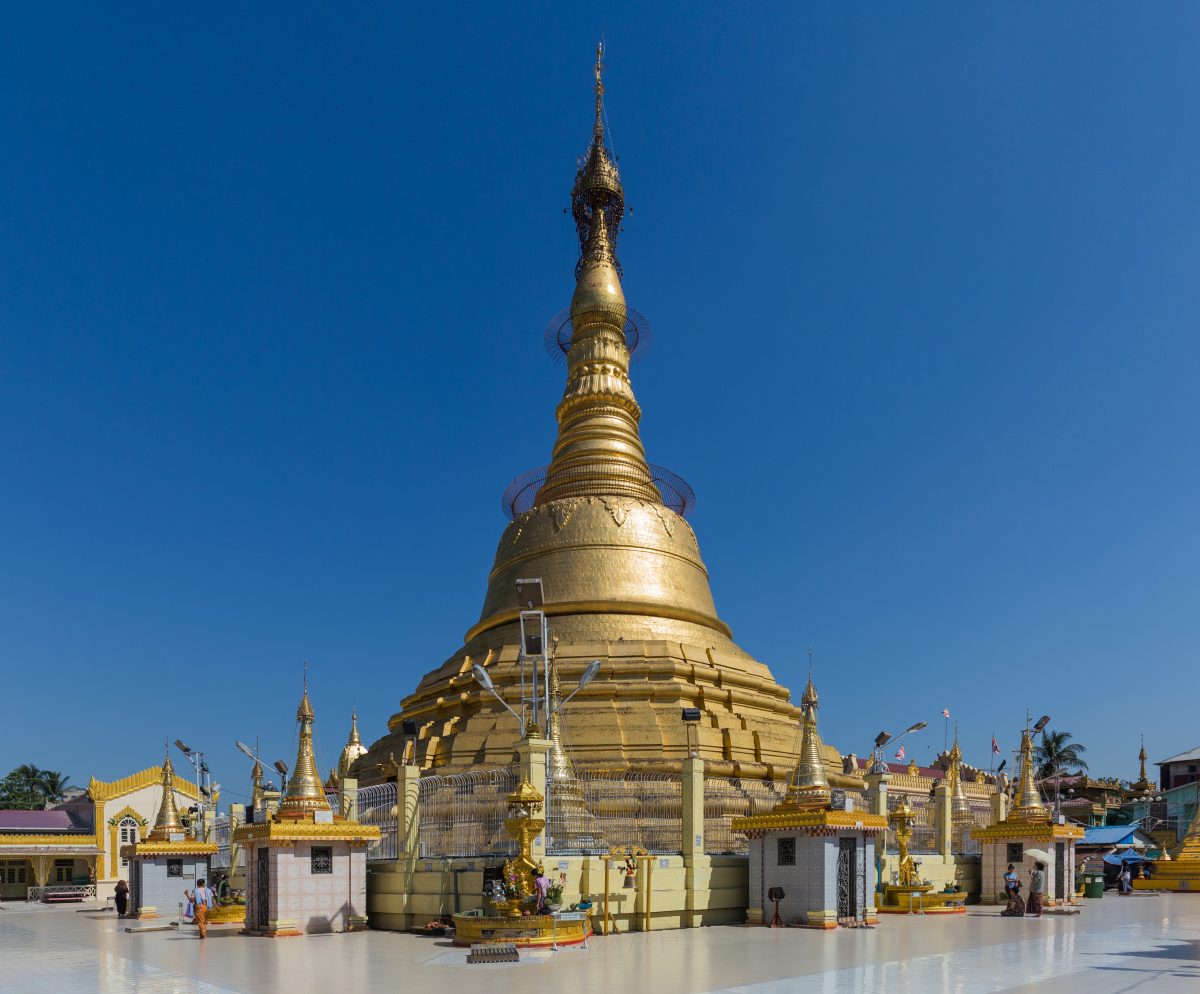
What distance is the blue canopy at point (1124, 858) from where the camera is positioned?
5001cm

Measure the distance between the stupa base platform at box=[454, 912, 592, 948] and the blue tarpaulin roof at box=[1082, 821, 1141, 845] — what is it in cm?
4011

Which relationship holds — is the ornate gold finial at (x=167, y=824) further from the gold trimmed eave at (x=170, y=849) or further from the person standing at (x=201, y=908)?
the person standing at (x=201, y=908)

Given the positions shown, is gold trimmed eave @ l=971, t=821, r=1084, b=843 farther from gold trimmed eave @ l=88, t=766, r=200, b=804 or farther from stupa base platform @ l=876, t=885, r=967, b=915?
gold trimmed eave @ l=88, t=766, r=200, b=804

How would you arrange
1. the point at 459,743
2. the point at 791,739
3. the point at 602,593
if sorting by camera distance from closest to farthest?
the point at 459,743 < the point at 791,739 < the point at 602,593

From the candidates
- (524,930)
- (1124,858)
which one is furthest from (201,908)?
(1124,858)

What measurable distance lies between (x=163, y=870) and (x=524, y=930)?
54.5 ft

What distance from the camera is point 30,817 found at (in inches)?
2253

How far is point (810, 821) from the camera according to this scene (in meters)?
25.1

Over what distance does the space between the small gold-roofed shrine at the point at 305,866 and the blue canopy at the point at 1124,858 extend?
3811cm

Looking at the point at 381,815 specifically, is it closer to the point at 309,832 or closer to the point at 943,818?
the point at 309,832

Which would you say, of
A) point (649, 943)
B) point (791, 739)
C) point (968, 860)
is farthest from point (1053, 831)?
point (649, 943)

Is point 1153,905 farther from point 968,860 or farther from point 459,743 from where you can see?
point 459,743

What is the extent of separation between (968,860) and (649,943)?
16.7 meters

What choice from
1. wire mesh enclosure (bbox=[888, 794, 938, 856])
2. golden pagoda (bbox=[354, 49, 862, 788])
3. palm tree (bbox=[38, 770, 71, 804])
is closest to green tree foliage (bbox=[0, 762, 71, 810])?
palm tree (bbox=[38, 770, 71, 804])
